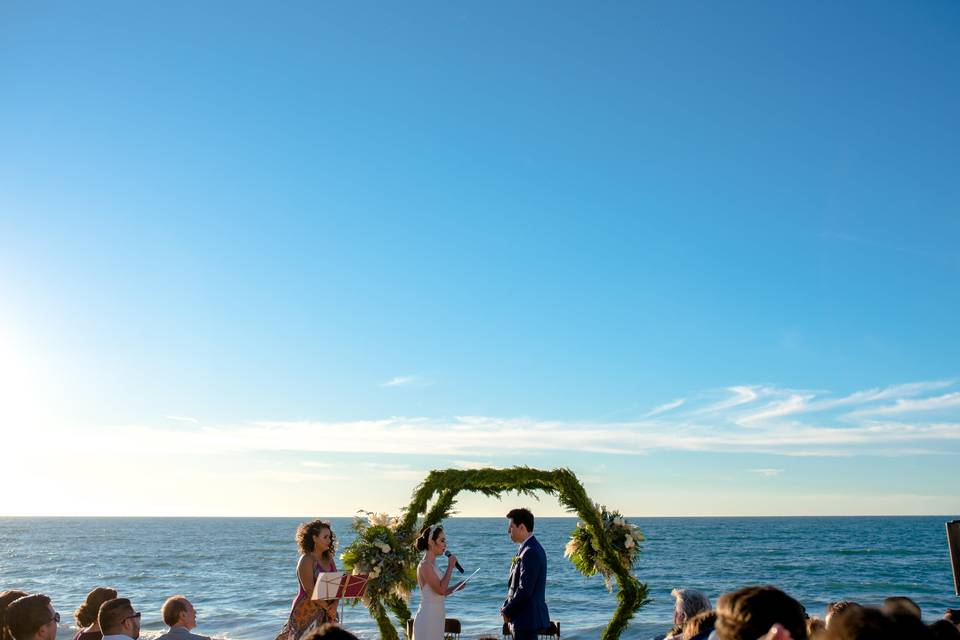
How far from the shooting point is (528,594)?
26.8ft

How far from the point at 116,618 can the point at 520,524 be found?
4.02 meters

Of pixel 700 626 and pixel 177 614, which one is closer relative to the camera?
pixel 700 626

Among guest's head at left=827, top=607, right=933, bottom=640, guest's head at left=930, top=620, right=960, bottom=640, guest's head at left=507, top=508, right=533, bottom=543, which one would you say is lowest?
guest's head at left=930, top=620, right=960, bottom=640

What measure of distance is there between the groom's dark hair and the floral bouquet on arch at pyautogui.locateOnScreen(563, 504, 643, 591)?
1069 millimetres

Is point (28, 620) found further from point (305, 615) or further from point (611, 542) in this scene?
point (611, 542)

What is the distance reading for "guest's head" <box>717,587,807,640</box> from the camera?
9.59 feet

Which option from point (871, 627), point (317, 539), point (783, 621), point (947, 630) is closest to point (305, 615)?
point (317, 539)

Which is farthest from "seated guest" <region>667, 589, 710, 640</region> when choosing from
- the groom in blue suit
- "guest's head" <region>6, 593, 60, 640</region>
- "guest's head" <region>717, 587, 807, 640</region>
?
"guest's head" <region>6, 593, 60, 640</region>

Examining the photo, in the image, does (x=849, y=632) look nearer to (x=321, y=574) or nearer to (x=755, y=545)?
(x=321, y=574)

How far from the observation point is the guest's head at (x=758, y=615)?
292 centimetres

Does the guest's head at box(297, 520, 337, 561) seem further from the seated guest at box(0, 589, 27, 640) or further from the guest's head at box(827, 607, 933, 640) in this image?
the guest's head at box(827, 607, 933, 640)

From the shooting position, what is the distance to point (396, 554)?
9195 mm

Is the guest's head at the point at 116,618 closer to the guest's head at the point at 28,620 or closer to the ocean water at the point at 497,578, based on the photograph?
the guest's head at the point at 28,620

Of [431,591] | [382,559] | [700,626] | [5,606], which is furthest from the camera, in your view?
[382,559]
